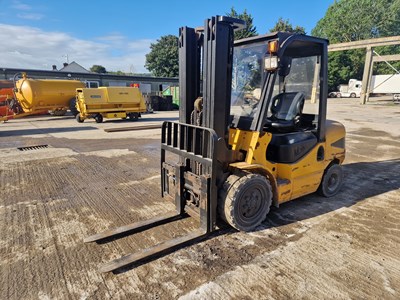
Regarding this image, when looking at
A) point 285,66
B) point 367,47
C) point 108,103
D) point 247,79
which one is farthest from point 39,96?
point 367,47

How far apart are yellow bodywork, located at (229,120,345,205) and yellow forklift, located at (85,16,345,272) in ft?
0.05

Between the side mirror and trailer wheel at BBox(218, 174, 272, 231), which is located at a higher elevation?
the side mirror

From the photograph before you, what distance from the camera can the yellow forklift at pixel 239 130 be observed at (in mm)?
3410

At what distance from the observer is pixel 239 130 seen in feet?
12.5

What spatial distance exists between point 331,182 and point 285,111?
1797mm

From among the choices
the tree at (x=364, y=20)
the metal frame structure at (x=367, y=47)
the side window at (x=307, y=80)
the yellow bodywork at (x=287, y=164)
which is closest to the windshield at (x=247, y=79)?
the yellow bodywork at (x=287, y=164)

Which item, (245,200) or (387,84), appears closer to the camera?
(245,200)

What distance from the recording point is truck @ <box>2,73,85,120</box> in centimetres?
1620

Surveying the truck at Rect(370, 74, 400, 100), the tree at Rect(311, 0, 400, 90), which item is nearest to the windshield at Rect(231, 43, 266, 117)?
the truck at Rect(370, 74, 400, 100)

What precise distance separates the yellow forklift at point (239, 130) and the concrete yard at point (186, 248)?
0.23 m

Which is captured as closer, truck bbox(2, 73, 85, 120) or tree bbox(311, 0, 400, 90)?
truck bbox(2, 73, 85, 120)

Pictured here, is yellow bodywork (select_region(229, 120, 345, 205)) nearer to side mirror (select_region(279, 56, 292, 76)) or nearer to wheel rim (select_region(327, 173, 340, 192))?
wheel rim (select_region(327, 173, 340, 192))

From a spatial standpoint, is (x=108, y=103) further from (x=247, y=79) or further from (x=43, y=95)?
(x=247, y=79)

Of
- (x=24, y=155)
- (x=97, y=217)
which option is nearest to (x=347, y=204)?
(x=97, y=217)
